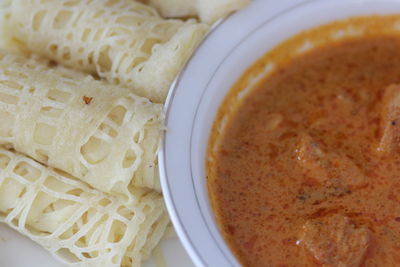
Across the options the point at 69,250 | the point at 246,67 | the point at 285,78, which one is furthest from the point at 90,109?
the point at 285,78

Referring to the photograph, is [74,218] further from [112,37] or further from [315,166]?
[315,166]

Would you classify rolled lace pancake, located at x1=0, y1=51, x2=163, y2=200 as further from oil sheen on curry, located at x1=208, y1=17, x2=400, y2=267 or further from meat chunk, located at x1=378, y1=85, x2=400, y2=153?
meat chunk, located at x1=378, y1=85, x2=400, y2=153

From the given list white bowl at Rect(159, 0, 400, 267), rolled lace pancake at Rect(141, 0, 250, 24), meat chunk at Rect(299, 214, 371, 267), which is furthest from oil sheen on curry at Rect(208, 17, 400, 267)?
rolled lace pancake at Rect(141, 0, 250, 24)

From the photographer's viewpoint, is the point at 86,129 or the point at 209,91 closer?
the point at 86,129

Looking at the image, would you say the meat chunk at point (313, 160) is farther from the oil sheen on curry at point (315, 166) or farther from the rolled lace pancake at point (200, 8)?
the rolled lace pancake at point (200, 8)

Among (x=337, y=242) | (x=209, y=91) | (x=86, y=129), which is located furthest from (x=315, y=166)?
(x=86, y=129)

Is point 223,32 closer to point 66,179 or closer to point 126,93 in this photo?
point 126,93

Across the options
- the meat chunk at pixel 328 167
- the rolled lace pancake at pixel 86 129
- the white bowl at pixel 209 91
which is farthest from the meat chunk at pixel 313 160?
the rolled lace pancake at pixel 86 129

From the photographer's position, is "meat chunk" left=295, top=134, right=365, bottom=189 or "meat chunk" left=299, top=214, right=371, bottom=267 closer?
"meat chunk" left=299, top=214, right=371, bottom=267
